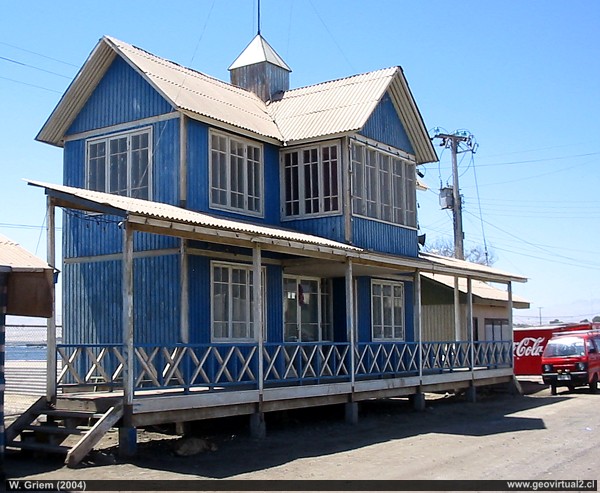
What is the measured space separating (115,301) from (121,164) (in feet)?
10.2

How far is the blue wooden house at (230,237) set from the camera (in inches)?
571

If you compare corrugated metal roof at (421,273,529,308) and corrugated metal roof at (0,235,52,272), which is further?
corrugated metal roof at (421,273,529,308)

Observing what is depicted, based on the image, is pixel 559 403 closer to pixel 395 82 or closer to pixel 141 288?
pixel 395 82

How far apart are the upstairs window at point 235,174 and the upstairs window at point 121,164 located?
1.44 m

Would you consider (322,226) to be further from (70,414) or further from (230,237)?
(70,414)

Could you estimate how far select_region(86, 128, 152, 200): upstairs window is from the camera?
1748 cm

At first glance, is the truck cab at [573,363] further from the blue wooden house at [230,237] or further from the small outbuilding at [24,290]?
the small outbuilding at [24,290]

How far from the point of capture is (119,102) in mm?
18109

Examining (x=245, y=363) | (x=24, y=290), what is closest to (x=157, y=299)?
(x=245, y=363)

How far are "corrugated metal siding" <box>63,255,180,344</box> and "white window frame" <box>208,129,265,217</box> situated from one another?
6.86 ft

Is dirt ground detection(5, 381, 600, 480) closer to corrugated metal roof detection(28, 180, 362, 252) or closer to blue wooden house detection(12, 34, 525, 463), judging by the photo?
blue wooden house detection(12, 34, 525, 463)

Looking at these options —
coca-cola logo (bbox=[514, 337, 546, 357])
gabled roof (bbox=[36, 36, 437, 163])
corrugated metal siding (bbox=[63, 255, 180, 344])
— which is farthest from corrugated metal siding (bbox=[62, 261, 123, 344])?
→ coca-cola logo (bbox=[514, 337, 546, 357])

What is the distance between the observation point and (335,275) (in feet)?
69.9

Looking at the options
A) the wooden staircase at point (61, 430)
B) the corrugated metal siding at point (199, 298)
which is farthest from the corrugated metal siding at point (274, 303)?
the wooden staircase at point (61, 430)
